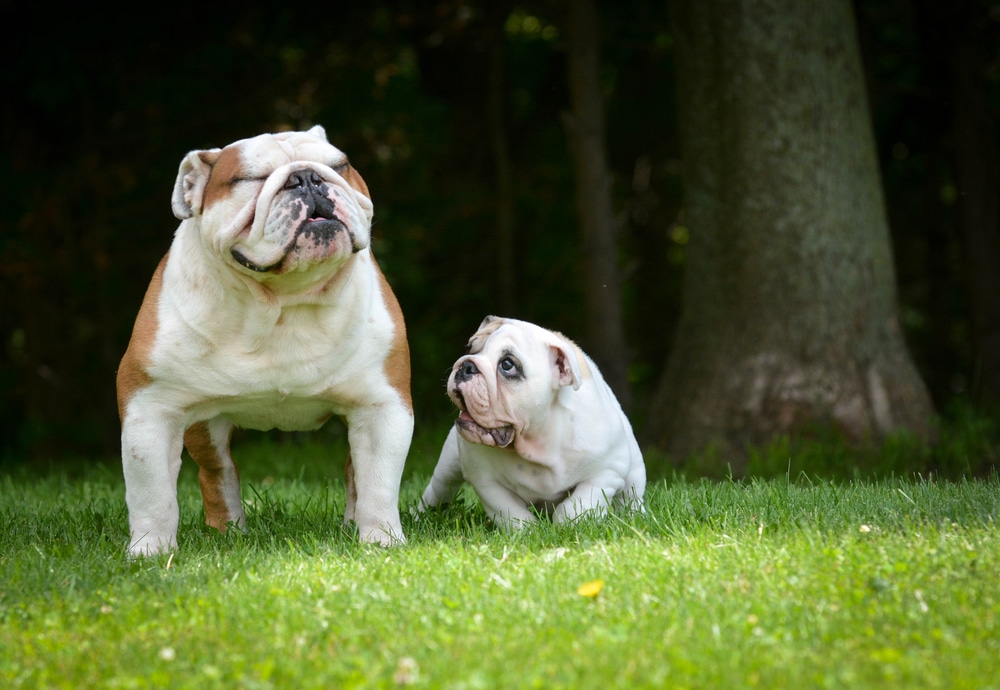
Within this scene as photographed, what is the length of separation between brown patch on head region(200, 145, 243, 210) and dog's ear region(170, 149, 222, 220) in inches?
0.7

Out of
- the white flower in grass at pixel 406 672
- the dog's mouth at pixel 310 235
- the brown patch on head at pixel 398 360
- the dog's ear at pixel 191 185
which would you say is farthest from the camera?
the brown patch on head at pixel 398 360

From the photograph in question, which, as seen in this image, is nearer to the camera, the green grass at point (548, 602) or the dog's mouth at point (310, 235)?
the green grass at point (548, 602)

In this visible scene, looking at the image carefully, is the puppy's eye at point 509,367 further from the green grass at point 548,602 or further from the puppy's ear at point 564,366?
the green grass at point 548,602

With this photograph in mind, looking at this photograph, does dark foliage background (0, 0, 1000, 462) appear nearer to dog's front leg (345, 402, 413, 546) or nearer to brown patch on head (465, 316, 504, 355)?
brown patch on head (465, 316, 504, 355)

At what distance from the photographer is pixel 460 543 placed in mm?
4242

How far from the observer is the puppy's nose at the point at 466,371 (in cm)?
458

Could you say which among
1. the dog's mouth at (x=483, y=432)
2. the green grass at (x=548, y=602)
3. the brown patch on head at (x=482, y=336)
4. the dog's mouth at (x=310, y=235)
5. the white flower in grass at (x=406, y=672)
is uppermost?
the dog's mouth at (x=310, y=235)

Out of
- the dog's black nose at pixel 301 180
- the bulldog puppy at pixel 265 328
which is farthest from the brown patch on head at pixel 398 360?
the dog's black nose at pixel 301 180

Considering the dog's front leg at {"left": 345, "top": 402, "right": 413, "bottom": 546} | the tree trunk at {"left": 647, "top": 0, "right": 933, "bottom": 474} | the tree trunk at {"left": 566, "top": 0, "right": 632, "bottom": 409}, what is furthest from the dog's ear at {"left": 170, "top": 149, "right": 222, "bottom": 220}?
the tree trunk at {"left": 566, "top": 0, "right": 632, "bottom": 409}

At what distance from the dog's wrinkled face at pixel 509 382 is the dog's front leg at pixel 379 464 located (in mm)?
242

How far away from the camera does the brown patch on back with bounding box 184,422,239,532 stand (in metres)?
4.98

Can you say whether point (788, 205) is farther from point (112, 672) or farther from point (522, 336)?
point (112, 672)

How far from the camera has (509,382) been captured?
4594 mm

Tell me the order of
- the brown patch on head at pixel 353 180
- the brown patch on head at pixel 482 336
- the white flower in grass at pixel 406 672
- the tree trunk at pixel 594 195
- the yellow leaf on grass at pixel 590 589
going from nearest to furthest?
the white flower in grass at pixel 406 672, the yellow leaf on grass at pixel 590 589, the brown patch on head at pixel 353 180, the brown patch on head at pixel 482 336, the tree trunk at pixel 594 195
